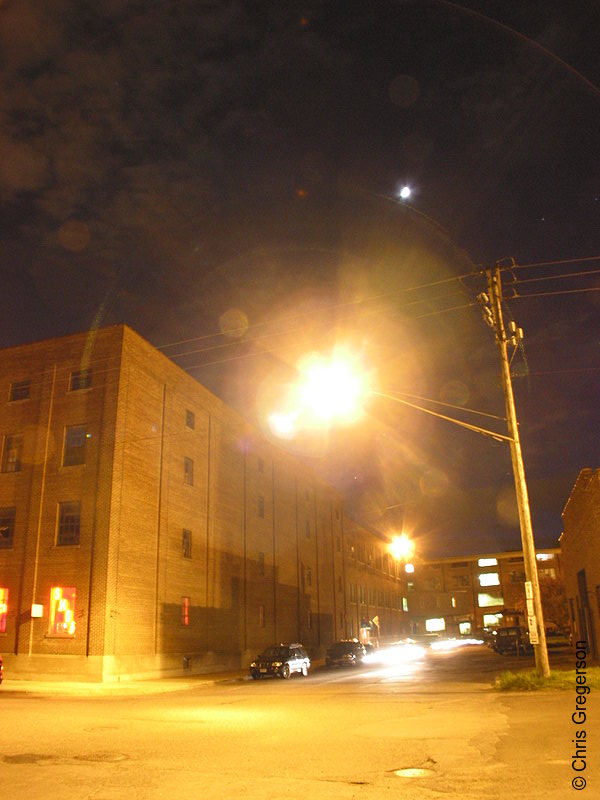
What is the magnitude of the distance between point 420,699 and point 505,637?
94.4 feet

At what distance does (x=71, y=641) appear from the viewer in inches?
1145

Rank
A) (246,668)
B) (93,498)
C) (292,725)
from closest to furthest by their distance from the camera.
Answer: (292,725) < (93,498) < (246,668)

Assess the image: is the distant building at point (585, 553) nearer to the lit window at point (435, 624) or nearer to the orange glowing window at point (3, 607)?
the orange glowing window at point (3, 607)

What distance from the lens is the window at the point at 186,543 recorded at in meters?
36.8

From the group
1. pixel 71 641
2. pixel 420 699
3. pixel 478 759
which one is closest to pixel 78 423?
pixel 71 641

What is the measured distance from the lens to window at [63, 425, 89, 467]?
32.3m

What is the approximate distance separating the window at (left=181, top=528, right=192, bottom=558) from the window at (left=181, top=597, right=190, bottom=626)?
2206mm

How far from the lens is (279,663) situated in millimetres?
32812

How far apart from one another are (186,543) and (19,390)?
11423 millimetres

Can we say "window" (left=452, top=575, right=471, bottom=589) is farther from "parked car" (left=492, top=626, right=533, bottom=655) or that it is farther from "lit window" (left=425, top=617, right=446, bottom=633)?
"parked car" (left=492, top=626, right=533, bottom=655)

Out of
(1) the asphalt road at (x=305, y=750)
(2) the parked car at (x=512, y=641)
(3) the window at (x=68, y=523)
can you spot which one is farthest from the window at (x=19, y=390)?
(2) the parked car at (x=512, y=641)

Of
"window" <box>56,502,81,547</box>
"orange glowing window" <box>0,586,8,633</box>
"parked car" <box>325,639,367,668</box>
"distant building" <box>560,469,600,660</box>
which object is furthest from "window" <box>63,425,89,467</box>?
"distant building" <box>560,469,600,660</box>

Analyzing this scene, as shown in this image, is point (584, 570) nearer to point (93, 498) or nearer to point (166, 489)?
point (166, 489)

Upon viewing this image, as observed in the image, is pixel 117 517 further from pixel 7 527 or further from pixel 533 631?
pixel 533 631
